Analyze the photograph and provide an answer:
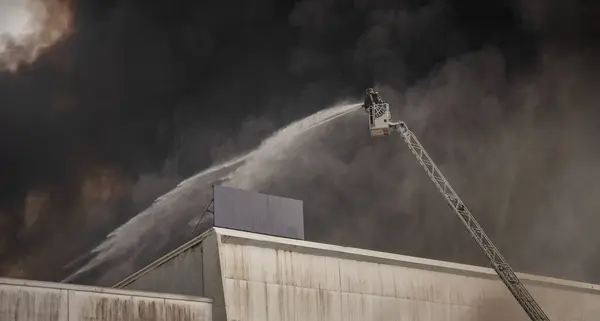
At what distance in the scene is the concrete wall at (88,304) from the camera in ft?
90.5

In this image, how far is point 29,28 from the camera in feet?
163

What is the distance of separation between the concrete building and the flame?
17731 millimetres

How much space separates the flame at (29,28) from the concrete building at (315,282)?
17731mm

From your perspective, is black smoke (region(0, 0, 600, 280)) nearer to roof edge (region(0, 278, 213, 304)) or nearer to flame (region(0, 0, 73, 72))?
flame (region(0, 0, 73, 72))

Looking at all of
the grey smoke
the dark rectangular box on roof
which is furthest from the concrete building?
the grey smoke

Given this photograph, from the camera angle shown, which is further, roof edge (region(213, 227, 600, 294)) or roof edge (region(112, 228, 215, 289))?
roof edge (region(213, 227, 600, 294))

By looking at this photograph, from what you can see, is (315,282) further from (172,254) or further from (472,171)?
(472,171)

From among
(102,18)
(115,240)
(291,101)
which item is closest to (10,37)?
(102,18)

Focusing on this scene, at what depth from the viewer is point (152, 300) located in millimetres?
30750

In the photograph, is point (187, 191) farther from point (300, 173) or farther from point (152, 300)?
point (152, 300)

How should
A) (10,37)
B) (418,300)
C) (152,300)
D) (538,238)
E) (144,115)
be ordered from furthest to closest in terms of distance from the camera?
(538,238) → (144,115) → (10,37) → (418,300) → (152,300)

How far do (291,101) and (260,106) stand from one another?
7.42ft

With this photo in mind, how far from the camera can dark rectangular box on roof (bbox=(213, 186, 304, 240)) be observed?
35.6 metres

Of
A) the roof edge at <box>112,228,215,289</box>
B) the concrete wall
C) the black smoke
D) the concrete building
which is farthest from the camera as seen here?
the black smoke
